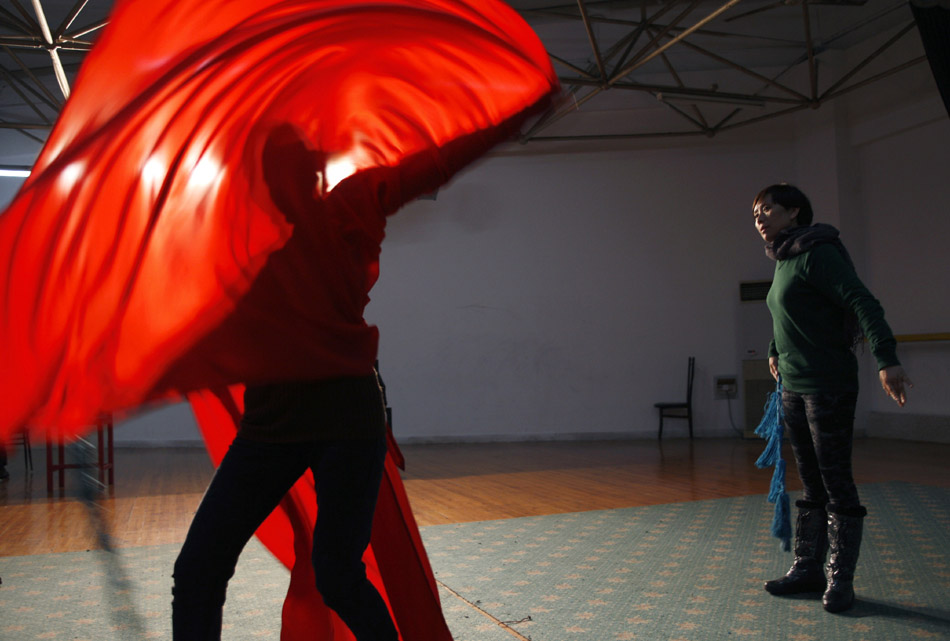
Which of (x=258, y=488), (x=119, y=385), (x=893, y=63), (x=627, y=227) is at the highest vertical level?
(x=893, y=63)

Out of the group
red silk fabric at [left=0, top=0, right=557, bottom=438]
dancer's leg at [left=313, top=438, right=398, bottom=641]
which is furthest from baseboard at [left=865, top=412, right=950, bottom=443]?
dancer's leg at [left=313, top=438, right=398, bottom=641]

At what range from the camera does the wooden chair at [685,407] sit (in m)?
9.51

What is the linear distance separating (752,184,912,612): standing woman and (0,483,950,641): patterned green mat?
0.16 meters

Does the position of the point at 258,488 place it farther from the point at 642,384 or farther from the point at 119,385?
the point at 642,384

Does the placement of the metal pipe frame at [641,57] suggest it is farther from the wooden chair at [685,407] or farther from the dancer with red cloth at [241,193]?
the dancer with red cloth at [241,193]

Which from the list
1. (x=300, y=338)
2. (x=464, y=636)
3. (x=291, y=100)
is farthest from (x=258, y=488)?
(x=464, y=636)

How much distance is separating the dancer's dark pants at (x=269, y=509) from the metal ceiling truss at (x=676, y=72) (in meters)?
5.61

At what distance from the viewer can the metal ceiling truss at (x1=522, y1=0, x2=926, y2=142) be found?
23.8ft

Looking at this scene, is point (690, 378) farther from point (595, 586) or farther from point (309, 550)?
point (309, 550)

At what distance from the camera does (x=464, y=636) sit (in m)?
2.47

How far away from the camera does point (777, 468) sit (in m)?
3.09

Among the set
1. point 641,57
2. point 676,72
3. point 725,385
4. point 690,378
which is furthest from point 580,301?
point 641,57

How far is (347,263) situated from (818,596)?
2.21 m

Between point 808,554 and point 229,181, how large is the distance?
7.68 feet
